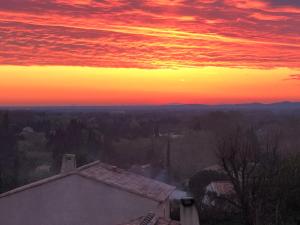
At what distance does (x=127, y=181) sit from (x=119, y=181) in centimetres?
58

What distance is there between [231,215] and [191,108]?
152772mm

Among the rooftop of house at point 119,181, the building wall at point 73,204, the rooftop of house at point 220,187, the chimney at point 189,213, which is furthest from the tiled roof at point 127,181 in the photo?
the rooftop of house at point 220,187

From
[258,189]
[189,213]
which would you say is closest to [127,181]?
[258,189]

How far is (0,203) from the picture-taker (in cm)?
1961

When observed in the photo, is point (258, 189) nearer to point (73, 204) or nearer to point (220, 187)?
point (73, 204)

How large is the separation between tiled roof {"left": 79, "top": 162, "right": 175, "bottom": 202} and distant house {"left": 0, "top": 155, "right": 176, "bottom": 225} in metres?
0.09

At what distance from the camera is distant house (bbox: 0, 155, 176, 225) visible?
19.3m

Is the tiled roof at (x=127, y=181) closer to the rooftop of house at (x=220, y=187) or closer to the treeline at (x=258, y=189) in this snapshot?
the treeline at (x=258, y=189)

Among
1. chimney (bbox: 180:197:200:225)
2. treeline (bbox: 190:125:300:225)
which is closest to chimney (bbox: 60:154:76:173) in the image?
treeline (bbox: 190:125:300:225)

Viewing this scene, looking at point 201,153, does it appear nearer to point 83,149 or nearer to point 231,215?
point 83,149

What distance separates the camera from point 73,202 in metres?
19.4

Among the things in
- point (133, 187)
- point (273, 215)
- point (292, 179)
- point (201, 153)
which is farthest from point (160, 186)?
point (201, 153)

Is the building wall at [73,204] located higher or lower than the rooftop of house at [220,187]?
higher

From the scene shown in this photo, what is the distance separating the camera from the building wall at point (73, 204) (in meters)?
19.3
